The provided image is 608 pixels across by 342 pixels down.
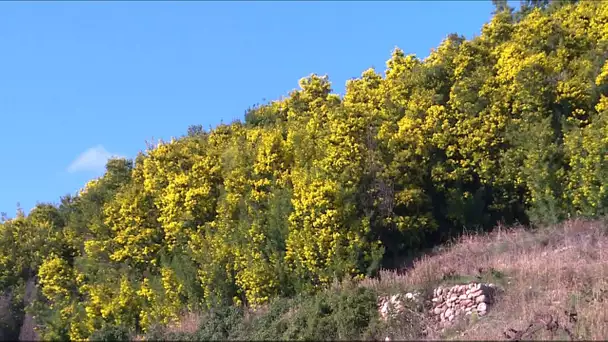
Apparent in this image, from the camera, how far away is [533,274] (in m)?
16.8

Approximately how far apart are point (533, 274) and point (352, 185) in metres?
6.65

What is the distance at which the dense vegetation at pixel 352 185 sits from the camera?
21797 millimetres

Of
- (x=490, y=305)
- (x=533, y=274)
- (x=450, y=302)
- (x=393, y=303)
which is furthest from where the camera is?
(x=533, y=274)

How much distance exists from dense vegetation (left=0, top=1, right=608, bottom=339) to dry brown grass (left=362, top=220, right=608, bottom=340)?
4.80 ft

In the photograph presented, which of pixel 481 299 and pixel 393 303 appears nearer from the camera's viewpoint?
pixel 481 299

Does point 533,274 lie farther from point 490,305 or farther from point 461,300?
point 461,300

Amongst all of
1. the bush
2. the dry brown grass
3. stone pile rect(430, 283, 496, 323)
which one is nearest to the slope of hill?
the dry brown grass

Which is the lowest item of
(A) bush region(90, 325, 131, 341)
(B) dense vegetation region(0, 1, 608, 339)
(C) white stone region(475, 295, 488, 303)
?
(A) bush region(90, 325, 131, 341)

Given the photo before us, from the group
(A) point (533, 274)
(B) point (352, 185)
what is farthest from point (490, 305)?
(B) point (352, 185)

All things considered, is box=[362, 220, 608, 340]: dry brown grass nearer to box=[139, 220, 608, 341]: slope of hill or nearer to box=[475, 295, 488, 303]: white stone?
box=[139, 220, 608, 341]: slope of hill

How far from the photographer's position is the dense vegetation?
21.8 m

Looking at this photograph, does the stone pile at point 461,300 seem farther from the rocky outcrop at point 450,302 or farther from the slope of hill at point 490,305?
the slope of hill at point 490,305

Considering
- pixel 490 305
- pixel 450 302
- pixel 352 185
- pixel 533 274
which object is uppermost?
pixel 352 185

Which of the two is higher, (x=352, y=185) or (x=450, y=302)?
(x=352, y=185)
